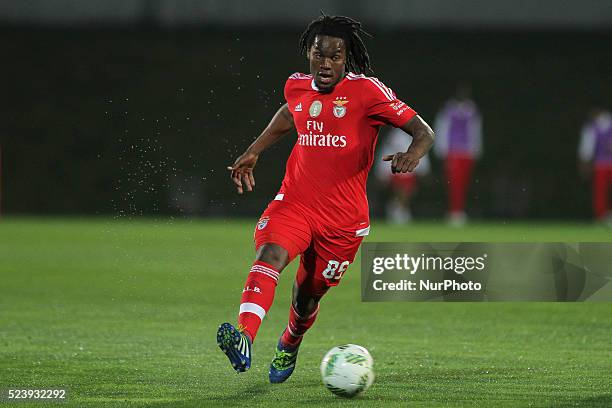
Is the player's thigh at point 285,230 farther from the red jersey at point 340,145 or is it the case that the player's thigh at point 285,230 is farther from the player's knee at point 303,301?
the player's knee at point 303,301

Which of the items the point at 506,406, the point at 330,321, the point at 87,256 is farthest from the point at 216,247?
the point at 506,406

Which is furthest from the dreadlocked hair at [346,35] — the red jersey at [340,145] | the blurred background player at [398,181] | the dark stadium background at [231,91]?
the dark stadium background at [231,91]

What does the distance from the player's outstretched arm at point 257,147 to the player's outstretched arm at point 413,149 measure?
0.77 metres

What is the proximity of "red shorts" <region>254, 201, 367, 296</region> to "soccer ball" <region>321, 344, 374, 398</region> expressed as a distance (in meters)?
0.56

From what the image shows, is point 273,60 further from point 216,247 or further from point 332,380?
point 332,380

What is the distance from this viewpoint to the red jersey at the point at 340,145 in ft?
23.0

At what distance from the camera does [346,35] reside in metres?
7.22

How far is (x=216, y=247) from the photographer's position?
688 inches

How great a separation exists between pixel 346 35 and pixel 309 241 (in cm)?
122

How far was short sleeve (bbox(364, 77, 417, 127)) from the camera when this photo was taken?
697 centimetres

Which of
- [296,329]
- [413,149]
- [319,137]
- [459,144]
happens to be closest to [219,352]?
[296,329]

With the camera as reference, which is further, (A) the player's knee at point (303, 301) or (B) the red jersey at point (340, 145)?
(A) the player's knee at point (303, 301)

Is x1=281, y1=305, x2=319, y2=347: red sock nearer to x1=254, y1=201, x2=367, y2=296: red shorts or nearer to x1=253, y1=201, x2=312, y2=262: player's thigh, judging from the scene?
x1=254, y1=201, x2=367, y2=296: red shorts

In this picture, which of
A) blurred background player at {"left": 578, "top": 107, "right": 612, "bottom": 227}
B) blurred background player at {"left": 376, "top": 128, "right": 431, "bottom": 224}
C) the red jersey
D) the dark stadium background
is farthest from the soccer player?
the dark stadium background
